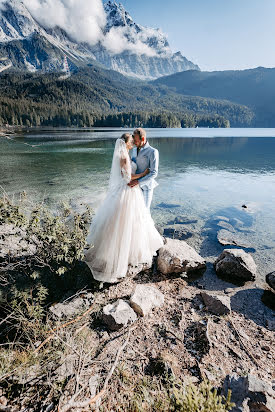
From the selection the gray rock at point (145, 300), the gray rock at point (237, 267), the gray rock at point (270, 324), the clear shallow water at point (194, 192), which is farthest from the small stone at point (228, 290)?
the gray rock at point (145, 300)

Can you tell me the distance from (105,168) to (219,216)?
17.7 meters

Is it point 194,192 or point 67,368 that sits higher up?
point 67,368

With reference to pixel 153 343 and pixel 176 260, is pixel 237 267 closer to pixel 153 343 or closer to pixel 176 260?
pixel 176 260

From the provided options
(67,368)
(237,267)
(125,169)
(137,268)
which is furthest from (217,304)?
(125,169)

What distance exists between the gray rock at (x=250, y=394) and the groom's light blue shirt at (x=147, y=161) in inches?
178

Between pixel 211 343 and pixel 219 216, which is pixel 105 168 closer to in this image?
pixel 219 216

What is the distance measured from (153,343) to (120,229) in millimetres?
2587

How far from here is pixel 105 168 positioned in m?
27.9

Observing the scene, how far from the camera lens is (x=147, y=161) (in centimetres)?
629

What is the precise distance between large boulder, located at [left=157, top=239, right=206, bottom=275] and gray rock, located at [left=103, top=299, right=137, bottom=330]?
6.91 feet

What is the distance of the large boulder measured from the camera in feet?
21.3

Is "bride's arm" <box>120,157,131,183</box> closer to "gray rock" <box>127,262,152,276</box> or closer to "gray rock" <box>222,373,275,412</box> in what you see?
"gray rock" <box>127,262,152,276</box>

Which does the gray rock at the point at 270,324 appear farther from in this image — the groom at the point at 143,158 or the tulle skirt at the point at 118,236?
the groom at the point at 143,158

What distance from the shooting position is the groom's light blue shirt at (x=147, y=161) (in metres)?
6.14
